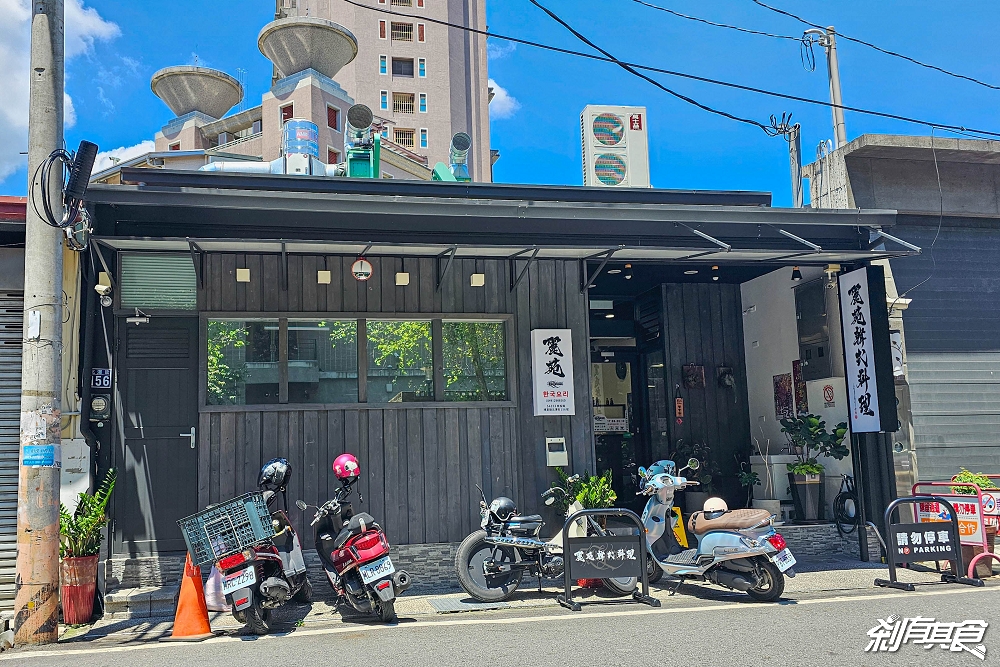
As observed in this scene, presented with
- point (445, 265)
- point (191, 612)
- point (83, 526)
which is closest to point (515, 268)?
point (445, 265)

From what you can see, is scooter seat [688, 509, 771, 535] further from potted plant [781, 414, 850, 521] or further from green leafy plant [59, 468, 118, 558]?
green leafy plant [59, 468, 118, 558]

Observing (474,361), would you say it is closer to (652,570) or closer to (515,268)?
(515,268)

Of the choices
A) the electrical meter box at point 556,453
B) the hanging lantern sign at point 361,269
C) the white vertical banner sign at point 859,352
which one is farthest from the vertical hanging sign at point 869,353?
the hanging lantern sign at point 361,269

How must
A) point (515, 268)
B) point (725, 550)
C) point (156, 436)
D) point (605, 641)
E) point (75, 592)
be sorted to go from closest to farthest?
1. point (605, 641)
2. point (75, 592)
3. point (725, 550)
4. point (156, 436)
5. point (515, 268)

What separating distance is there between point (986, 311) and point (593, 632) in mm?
9541

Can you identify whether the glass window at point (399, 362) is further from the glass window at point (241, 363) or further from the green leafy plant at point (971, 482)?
the green leafy plant at point (971, 482)

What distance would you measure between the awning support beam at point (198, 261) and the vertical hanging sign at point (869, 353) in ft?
27.2

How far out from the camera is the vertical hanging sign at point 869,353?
10.8 m

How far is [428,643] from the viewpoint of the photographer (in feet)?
22.5

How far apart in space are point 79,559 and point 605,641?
5144 mm

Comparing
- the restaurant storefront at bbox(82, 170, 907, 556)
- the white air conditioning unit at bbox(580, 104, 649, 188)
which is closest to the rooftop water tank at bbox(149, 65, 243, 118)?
the white air conditioning unit at bbox(580, 104, 649, 188)

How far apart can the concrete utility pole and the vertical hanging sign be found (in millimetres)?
9435

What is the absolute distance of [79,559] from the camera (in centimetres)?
811

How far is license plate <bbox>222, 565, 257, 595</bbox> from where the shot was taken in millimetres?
7551
